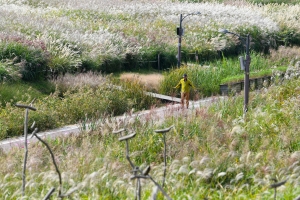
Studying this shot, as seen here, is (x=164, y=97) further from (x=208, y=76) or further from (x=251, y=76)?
(x=251, y=76)

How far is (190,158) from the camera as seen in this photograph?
12.3 m

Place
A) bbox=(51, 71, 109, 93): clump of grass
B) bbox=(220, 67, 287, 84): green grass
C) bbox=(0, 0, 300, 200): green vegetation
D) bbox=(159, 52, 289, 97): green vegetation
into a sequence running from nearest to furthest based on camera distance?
bbox=(0, 0, 300, 200): green vegetation → bbox=(51, 71, 109, 93): clump of grass → bbox=(159, 52, 289, 97): green vegetation → bbox=(220, 67, 287, 84): green grass

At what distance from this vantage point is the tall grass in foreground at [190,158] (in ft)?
33.2

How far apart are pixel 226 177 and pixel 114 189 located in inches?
83.3

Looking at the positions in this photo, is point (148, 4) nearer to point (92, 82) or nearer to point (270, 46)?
point (270, 46)

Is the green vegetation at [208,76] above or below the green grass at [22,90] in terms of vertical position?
below

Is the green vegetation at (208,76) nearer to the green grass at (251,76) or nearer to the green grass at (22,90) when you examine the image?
the green grass at (251,76)

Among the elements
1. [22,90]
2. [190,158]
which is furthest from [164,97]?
[190,158]

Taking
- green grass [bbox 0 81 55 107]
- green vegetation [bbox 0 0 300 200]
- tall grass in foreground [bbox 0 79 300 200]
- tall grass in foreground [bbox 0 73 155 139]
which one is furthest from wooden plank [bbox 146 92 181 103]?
tall grass in foreground [bbox 0 79 300 200]

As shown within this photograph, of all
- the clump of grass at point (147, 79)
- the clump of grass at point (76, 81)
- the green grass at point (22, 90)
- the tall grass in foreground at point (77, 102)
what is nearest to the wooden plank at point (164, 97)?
the tall grass in foreground at point (77, 102)

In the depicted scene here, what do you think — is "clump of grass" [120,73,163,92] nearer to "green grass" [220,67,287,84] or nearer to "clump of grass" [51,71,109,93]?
"clump of grass" [51,71,109,93]

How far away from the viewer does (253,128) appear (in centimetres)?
1496

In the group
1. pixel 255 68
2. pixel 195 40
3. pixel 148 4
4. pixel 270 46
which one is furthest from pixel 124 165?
pixel 148 4

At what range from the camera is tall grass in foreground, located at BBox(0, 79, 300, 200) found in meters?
10.1
